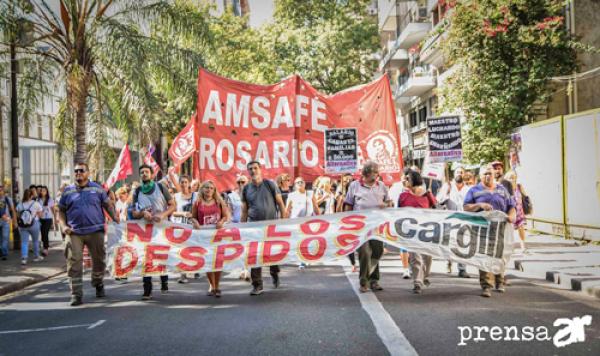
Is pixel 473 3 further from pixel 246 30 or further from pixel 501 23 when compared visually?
pixel 246 30

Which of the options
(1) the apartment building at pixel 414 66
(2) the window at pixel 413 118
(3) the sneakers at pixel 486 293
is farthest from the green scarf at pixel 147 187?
(2) the window at pixel 413 118

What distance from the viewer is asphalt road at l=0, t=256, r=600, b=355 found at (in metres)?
5.59

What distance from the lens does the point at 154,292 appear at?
30.7 feet

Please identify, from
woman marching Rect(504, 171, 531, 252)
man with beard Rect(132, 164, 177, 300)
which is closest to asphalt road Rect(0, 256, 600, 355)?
man with beard Rect(132, 164, 177, 300)

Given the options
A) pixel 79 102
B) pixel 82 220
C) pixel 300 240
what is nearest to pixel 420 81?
pixel 79 102

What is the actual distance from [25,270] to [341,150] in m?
6.87

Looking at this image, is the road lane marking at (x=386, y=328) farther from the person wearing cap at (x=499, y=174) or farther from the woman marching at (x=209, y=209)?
the person wearing cap at (x=499, y=174)

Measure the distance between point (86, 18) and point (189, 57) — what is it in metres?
2.61

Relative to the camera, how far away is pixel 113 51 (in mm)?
14812

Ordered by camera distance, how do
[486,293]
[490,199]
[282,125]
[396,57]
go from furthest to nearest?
[396,57] → [282,125] → [490,199] → [486,293]

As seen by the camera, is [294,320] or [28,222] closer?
[294,320]

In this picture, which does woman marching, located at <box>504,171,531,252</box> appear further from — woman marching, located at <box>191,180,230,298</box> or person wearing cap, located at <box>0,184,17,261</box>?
person wearing cap, located at <box>0,184,17,261</box>

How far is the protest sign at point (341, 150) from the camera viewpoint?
12969 millimetres

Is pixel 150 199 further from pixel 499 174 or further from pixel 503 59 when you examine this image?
pixel 503 59
